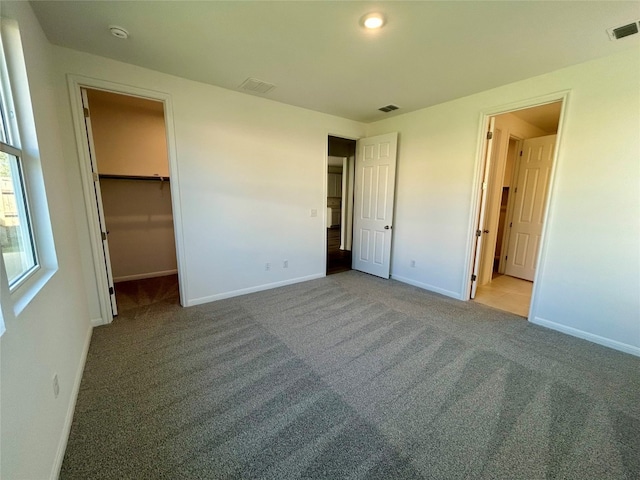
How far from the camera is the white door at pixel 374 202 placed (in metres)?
4.15

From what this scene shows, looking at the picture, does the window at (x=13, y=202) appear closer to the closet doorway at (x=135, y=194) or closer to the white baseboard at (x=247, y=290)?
the white baseboard at (x=247, y=290)

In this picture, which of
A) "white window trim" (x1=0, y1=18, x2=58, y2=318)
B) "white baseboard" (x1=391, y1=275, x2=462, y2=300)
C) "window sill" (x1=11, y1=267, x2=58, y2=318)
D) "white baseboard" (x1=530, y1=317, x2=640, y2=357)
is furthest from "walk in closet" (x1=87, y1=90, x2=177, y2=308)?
"white baseboard" (x1=530, y1=317, x2=640, y2=357)

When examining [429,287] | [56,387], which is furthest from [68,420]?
[429,287]

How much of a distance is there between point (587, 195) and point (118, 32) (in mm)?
4350

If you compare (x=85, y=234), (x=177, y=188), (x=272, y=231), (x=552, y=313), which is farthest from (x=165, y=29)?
(x=552, y=313)

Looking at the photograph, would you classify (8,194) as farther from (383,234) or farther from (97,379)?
(383,234)

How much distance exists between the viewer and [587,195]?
8.21 ft

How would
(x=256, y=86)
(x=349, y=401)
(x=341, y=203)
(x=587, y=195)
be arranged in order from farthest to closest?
1. (x=341, y=203)
2. (x=256, y=86)
3. (x=587, y=195)
4. (x=349, y=401)

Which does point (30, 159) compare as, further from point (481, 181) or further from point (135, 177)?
point (481, 181)

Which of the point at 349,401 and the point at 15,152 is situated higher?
the point at 15,152

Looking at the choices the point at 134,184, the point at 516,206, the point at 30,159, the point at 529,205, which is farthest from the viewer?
the point at 516,206

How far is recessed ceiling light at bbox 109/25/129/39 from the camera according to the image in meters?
1.99

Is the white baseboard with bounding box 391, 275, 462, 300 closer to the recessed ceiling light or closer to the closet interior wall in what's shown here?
the closet interior wall

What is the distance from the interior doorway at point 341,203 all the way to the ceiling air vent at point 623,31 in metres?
3.08
